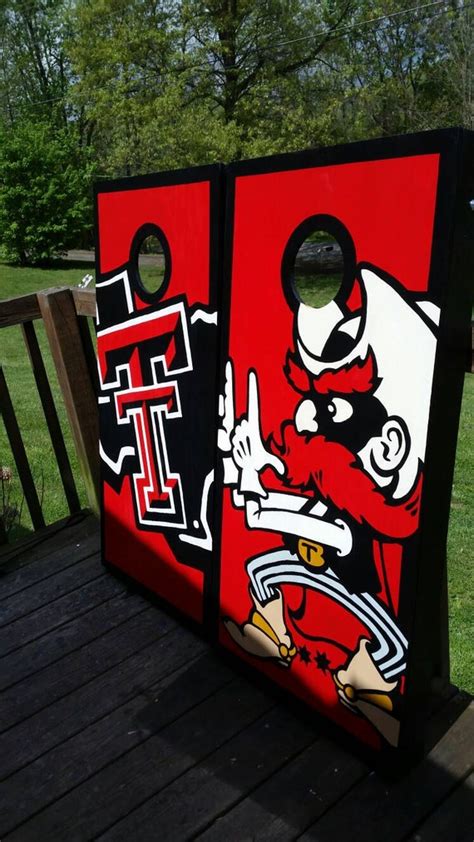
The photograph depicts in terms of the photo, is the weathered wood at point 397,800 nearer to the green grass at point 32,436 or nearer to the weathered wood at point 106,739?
the weathered wood at point 106,739

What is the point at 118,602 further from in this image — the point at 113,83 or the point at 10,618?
the point at 113,83

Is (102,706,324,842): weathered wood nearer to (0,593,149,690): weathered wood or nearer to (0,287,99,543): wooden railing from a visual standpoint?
(0,593,149,690): weathered wood

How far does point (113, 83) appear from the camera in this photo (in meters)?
18.0

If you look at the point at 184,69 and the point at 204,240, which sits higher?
the point at 184,69

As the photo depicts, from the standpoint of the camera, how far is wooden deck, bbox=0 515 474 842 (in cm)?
179

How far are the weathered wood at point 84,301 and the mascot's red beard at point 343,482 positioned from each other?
1160 mm

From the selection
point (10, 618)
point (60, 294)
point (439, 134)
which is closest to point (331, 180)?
point (439, 134)

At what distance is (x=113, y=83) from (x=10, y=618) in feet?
58.6

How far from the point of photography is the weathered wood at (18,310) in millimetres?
2818

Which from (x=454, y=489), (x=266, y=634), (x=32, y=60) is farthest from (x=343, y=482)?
(x=32, y=60)

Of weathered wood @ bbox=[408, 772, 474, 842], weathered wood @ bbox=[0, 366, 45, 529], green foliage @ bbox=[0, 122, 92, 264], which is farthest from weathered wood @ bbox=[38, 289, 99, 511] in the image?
green foliage @ bbox=[0, 122, 92, 264]

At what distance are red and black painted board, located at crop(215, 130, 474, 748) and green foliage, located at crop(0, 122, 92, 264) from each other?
19056 millimetres

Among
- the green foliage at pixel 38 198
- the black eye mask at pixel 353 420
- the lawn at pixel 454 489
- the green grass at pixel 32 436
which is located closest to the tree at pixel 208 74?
the green foliage at pixel 38 198

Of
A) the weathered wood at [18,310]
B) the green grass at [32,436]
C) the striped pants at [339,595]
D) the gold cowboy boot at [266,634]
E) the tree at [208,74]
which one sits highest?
the tree at [208,74]
